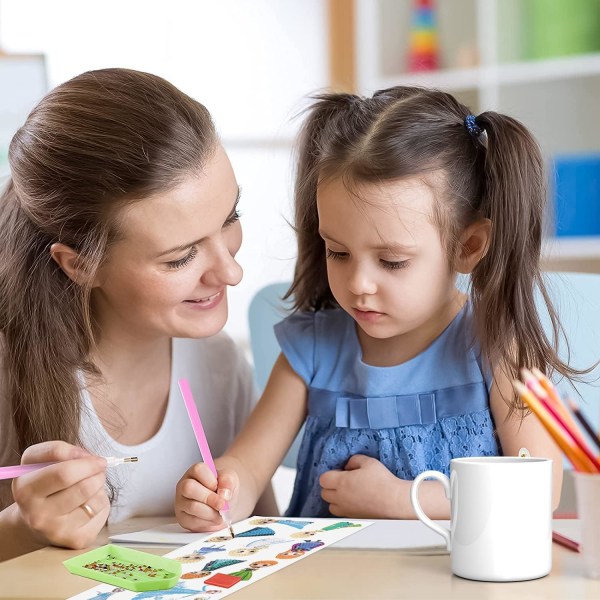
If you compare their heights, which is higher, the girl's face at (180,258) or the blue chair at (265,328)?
the girl's face at (180,258)

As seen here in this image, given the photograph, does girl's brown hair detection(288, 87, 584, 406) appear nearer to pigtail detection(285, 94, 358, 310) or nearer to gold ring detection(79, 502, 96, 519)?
pigtail detection(285, 94, 358, 310)

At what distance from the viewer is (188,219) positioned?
1158 millimetres

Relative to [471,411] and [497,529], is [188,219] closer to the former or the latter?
[471,411]

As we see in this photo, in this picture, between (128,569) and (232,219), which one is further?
(232,219)

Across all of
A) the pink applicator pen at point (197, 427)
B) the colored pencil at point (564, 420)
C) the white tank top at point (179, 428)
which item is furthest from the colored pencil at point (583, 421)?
the white tank top at point (179, 428)

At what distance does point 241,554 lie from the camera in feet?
2.91

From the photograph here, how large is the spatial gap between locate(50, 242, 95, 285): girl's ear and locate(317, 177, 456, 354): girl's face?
0.30 m

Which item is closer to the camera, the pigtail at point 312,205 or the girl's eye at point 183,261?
the girl's eye at point 183,261

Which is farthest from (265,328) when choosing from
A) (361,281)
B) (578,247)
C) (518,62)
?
(518,62)

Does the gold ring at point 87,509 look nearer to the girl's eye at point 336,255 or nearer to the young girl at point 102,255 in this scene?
the young girl at point 102,255

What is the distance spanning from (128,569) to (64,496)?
7.8 inches

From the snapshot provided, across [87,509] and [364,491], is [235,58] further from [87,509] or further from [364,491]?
[87,509]

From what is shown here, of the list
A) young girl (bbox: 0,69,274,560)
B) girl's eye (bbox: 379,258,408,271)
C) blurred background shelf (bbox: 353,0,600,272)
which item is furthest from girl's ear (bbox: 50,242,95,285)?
blurred background shelf (bbox: 353,0,600,272)

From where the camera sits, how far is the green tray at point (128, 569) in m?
0.78
